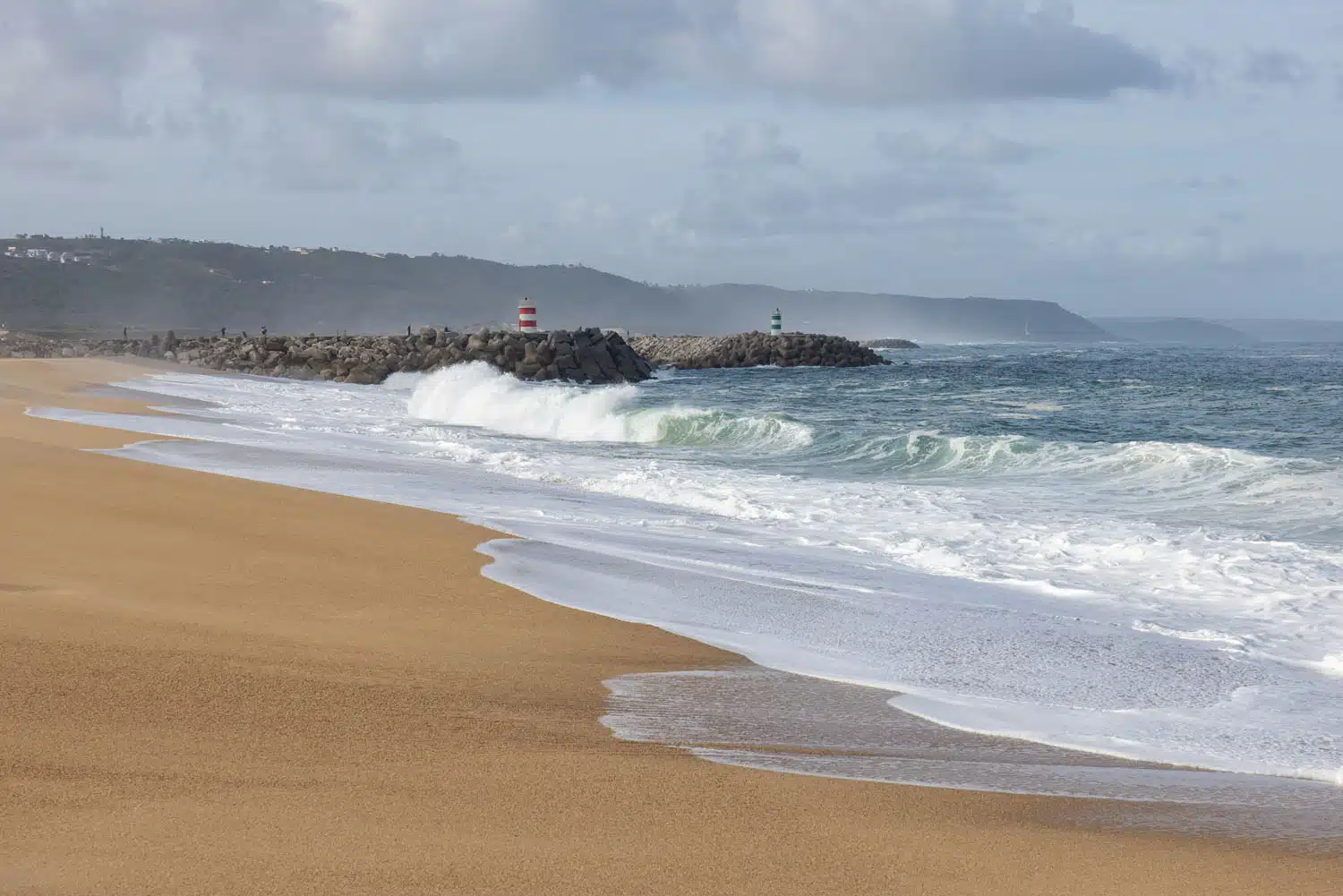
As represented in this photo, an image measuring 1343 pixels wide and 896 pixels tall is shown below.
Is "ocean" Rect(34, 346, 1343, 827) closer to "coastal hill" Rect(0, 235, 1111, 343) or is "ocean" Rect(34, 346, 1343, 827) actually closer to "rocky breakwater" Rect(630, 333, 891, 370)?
"rocky breakwater" Rect(630, 333, 891, 370)

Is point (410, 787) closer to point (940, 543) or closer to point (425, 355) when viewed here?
point (940, 543)

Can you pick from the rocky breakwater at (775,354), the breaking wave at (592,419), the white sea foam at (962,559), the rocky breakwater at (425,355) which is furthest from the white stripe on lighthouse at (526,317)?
the white sea foam at (962,559)

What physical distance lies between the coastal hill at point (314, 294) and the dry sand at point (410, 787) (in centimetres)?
8998

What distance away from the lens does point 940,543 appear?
991 cm

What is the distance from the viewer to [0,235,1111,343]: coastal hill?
118 m

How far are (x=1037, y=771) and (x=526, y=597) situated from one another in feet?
10.7

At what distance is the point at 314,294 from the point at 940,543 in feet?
478

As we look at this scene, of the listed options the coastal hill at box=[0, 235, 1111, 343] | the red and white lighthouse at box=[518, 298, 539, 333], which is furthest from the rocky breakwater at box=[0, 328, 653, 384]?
the coastal hill at box=[0, 235, 1111, 343]

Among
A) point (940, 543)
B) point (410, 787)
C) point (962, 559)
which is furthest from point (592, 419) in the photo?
point (410, 787)

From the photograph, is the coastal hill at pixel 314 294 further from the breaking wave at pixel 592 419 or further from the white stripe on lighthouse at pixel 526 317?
the breaking wave at pixel 592 419

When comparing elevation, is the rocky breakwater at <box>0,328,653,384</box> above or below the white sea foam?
above

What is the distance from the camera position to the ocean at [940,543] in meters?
5.48

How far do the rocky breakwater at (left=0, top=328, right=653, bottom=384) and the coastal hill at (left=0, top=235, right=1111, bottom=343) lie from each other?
152 feet

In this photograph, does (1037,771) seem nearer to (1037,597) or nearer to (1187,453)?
(1037,597)
